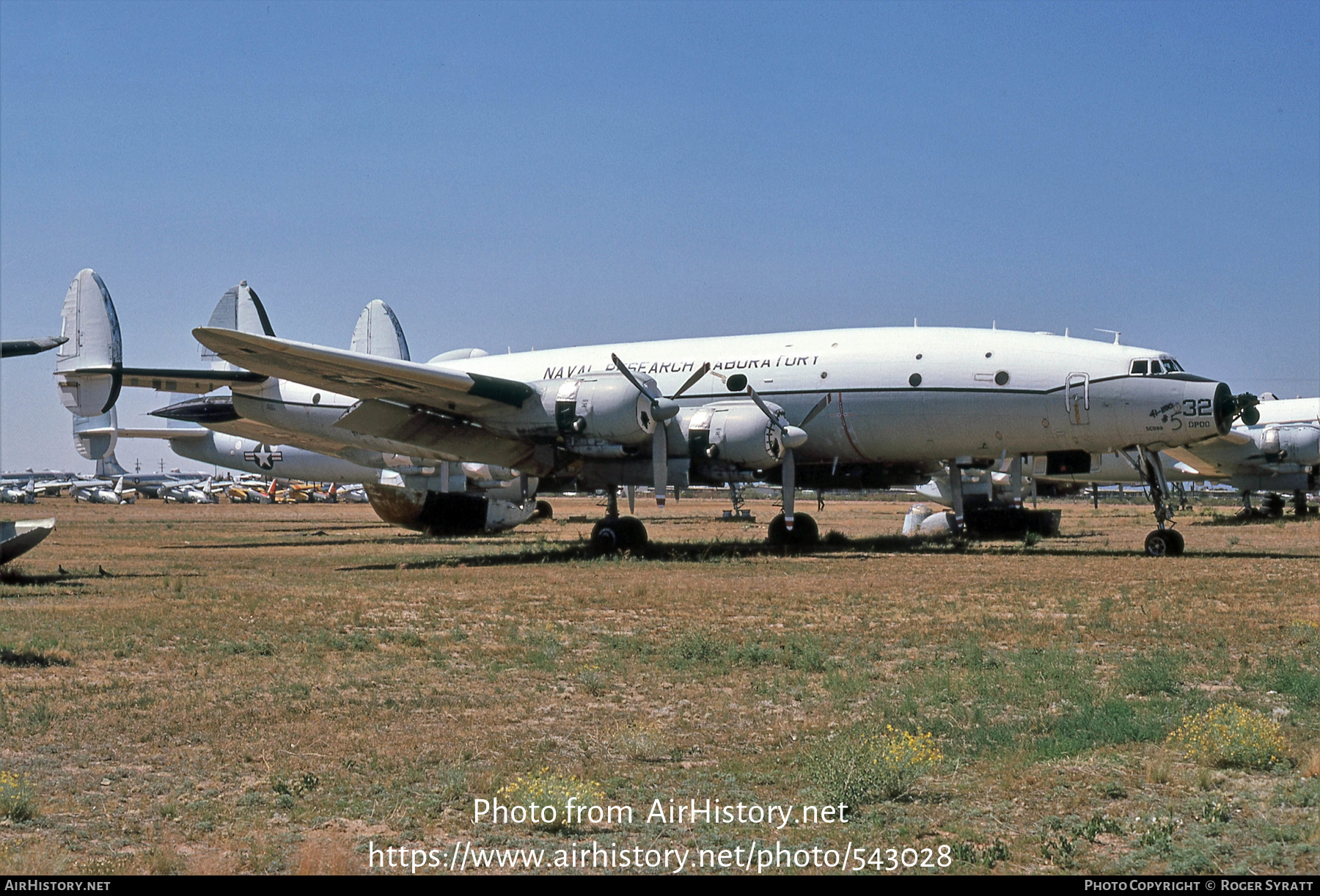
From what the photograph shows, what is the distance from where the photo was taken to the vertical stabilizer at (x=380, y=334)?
3409cm

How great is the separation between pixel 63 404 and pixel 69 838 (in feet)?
66.1

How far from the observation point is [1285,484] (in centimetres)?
4125

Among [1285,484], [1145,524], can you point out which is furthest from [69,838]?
[1285,484]

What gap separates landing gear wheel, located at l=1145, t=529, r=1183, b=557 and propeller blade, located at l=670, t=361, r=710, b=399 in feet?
30.5

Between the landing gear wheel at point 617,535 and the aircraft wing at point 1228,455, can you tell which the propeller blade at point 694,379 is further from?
the aircraft wing at point 1228,455

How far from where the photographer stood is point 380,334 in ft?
112

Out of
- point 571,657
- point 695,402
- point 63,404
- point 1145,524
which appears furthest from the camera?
point 1145,524

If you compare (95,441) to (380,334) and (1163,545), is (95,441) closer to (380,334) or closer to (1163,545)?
(380,334)

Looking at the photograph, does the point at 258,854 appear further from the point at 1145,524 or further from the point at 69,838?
the point at 1145,524

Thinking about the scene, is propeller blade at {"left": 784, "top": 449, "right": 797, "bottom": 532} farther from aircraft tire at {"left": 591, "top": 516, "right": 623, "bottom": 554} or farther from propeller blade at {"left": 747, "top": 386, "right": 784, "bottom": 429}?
aircraft tire at {"left": 591, "top": 516, "right": 623, "bottom": 554}

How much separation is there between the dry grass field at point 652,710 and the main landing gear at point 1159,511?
3.37m

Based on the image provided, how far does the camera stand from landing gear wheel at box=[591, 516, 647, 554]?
23391mm

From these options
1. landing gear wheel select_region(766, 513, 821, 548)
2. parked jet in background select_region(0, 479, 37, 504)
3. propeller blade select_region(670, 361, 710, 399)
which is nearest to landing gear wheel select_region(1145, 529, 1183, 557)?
landing gear wheel select_region(766, 513, 821, 548)

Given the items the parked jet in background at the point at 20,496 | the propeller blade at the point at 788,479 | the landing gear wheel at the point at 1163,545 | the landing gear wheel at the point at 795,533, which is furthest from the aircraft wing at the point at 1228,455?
the parked jet in background at the point at 20,496
